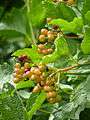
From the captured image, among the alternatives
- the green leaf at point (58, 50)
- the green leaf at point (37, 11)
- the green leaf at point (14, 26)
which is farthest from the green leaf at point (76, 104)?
the green leaf at point (14, 26)

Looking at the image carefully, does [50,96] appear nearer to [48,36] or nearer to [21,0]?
[48,36]

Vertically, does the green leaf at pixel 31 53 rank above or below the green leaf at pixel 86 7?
below

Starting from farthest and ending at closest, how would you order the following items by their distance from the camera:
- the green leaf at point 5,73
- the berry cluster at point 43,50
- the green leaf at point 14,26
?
the green leaf at point 14,26 < the green leaf at point 5,73 < the berry cluster at point 43,50

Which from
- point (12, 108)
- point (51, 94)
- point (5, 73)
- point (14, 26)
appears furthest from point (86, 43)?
point (14, 26)

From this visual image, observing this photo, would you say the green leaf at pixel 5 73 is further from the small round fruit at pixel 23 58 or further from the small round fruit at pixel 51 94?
the small round fruit at pixel 51 94

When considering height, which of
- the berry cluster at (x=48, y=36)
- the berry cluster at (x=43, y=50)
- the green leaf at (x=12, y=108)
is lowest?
the green leaf at (x=12, y=108)

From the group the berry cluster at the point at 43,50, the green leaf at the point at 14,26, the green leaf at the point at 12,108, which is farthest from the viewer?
the green leaf at the point at 14,26

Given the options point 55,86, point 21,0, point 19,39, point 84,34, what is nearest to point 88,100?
point 55,86

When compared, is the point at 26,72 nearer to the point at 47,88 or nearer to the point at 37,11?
the point at 47,88
